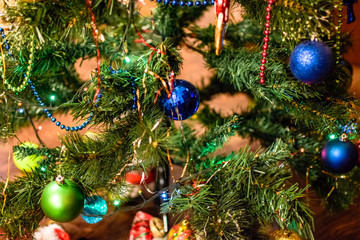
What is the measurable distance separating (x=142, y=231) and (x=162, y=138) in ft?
1.17

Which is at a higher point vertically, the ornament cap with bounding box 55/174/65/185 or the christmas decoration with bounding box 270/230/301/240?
the ornament cap with bounding box 55/174/65/185

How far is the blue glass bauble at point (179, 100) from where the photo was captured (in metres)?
0.49

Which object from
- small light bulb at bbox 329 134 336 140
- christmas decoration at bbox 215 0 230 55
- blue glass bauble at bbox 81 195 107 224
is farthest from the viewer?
small light bulb at bbox 329 134 336 140

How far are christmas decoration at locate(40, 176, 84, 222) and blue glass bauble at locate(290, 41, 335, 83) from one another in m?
0.33

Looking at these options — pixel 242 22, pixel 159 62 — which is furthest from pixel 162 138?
pixel 242 22

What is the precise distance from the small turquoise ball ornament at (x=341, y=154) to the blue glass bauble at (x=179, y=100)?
264 mm

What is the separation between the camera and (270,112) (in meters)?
0.83

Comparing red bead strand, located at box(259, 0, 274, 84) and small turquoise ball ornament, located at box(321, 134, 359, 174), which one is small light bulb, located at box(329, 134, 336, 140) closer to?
small turquoise ball ornament, located at box(321, 134, 359, 174)

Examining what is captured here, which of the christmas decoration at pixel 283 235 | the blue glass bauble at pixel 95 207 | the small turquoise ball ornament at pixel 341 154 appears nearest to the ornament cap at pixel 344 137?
the small turquoise ball ornament at pixel 341 154

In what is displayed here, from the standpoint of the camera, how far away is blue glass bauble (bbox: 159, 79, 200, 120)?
486 mm

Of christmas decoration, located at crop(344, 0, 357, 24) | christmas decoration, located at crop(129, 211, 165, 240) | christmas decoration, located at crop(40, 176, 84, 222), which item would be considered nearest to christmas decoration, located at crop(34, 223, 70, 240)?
christmas decoration, located at crop(129, 211, 165, 240)

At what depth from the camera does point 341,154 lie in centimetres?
59

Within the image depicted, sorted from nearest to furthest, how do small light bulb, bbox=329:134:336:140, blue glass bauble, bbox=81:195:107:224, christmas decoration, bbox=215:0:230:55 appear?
1. christmas decoration, bbox=215:0:230:55
2. blue glass bauble, bbox=81:195:107:224
3. small light bulb, bbox=329:134:336:140

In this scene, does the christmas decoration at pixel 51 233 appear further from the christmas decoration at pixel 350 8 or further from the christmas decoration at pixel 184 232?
the christmas decoration at pixel 350 8
